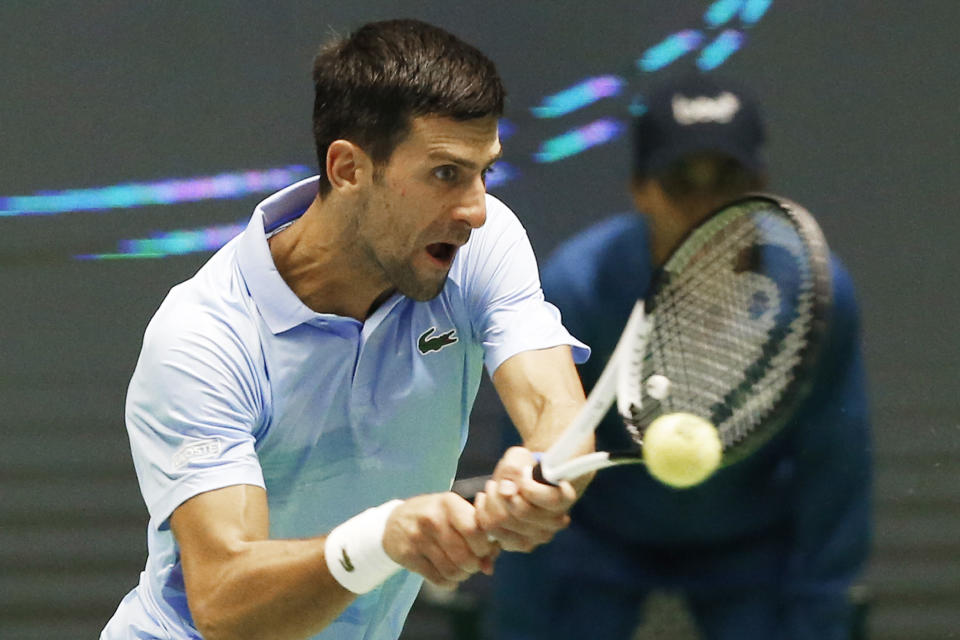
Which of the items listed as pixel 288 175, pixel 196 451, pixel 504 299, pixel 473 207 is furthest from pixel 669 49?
pixel 196 451

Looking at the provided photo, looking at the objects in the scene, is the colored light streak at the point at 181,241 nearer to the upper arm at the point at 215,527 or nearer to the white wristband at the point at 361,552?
the upper arm at the point at 215,527

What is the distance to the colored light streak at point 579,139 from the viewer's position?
2768 mm

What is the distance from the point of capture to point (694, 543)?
8.25ft

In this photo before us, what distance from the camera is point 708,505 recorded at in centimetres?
250

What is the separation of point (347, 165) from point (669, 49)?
1.20 meters

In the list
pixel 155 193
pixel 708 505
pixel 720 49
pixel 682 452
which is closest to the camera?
pixel 682 452

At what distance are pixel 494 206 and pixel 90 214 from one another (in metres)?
1.32

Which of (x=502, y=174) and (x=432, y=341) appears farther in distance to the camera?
(x=502, y=174)

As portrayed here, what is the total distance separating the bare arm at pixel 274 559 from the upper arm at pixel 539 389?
27 cm

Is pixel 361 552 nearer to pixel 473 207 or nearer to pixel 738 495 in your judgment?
pixel 473 207

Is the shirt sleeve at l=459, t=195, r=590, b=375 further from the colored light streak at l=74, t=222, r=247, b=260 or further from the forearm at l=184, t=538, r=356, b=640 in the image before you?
the colored light streak at l=74, t=222, r=247, b=260

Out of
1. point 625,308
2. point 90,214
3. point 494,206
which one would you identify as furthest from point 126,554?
point 494,206

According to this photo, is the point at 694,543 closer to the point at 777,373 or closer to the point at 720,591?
the point at 720,591

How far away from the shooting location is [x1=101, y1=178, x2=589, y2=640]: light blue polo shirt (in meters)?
1.65
